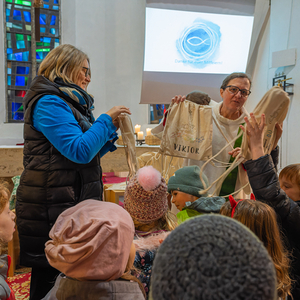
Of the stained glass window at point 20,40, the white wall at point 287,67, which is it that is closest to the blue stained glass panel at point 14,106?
the stained glass window at point 20,40

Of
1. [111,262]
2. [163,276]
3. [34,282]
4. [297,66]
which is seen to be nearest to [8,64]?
[297,66]

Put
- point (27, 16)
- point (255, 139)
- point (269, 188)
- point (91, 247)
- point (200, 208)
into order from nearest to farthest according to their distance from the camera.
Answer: point (91, 247) < point (269, 188) < point (255, 139) < point (200, 208) < point (27, 16)

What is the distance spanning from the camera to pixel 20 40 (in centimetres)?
595

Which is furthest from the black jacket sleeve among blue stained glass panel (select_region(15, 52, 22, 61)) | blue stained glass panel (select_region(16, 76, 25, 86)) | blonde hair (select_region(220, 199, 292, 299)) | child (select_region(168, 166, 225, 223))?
blue stained glass panel (select_region(15, 52, 22, 61))

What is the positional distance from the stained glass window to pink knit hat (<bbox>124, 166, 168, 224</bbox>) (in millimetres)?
5291

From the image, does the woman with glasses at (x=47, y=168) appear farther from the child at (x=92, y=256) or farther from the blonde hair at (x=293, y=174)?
the blonde hair at (x=293, y=174)

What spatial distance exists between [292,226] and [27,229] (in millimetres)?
1085

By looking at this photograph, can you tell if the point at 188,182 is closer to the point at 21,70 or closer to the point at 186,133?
the point at 186,133

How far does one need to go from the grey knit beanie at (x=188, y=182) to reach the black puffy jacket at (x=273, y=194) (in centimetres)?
45

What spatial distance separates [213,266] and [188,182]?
1174 millimetres

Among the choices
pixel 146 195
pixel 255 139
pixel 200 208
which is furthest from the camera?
pixel 200 208

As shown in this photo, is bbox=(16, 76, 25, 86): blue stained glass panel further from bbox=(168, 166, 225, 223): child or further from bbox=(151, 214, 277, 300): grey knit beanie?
bbox=(151, 214, 277, 300): grey knit beanie

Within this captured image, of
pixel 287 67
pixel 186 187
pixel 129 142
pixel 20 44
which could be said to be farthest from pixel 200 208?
pixel 20 44

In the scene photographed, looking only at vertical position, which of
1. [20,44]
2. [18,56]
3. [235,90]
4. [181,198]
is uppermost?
[20,44]
